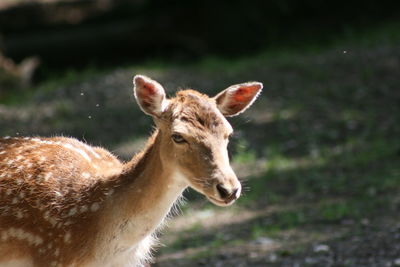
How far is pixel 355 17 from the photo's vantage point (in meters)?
17.4

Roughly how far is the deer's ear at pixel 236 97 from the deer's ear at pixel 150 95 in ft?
1.24

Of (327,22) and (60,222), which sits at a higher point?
(60,222)

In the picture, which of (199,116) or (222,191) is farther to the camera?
(199,116)

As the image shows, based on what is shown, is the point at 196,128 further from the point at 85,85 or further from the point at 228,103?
the point at 85,85

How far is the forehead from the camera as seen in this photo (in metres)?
5.77

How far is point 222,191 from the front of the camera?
216 inches

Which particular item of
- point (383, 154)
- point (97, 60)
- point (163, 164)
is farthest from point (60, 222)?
point (97, 60)

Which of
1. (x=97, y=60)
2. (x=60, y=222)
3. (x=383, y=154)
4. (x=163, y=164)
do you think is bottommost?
(x=97, y=60)

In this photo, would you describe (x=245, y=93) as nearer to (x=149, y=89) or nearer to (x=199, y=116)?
(x=199, y=116)

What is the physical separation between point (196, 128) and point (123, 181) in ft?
2.56

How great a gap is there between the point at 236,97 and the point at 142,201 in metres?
0.92

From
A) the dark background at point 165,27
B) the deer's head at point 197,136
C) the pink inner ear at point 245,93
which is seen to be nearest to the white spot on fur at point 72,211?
the deer's head at point 197,136

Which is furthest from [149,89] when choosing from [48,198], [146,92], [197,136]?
[48,198]

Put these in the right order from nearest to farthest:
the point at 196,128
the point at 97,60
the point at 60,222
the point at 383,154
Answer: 1. the point at 196,128
2. the point at 60,222
3. the point at 383,154
4. the point at 97,60
